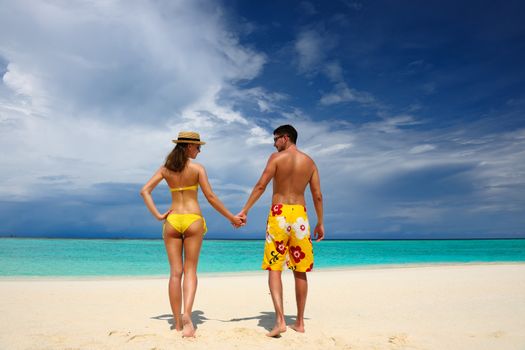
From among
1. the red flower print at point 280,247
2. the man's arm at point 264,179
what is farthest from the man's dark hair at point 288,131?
the red flower print at point 280,247

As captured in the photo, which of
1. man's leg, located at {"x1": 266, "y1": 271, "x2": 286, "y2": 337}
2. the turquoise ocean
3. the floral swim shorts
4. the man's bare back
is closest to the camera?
man's leg, located at {"x1": 266, "y1": 271, "x2": 286, "y2": 337}

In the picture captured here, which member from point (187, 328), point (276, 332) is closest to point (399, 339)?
point (276, 332)

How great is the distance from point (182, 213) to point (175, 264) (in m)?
0.66

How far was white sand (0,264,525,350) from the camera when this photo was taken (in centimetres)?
427

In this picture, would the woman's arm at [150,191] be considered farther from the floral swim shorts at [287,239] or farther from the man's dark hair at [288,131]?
the man's dark hair at [288,131]

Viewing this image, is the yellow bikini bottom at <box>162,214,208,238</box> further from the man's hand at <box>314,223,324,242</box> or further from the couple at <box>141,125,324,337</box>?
the man's hand at <box>314,223,324,242</box>

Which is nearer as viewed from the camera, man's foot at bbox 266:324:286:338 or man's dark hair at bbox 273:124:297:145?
man's foot at bbox 266:324:286:338

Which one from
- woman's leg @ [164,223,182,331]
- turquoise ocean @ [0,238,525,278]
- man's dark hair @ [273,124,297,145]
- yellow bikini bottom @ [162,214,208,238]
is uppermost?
man's dark hair @ [273,124,297,145]

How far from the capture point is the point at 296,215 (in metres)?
4.77

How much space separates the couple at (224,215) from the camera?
15.3 ft

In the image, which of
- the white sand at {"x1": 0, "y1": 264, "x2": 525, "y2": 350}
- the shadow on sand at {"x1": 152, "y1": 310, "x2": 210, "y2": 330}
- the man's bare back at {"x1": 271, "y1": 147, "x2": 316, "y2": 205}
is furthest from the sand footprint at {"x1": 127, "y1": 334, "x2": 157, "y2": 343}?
the man's bare back at {"x1": 271, "y1": 147, "x2": 316, "y2": 205}

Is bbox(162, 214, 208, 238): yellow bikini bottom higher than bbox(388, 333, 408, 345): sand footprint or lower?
higher

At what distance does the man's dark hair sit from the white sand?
2613 millimetres

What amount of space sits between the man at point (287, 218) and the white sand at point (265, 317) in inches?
24.5
